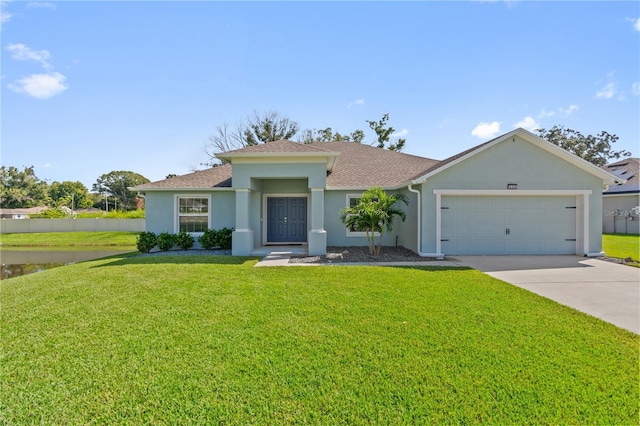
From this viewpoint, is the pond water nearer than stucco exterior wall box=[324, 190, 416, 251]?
Yes

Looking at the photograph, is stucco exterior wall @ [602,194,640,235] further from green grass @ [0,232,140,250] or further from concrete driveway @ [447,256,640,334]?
green grass @ [0,232,140,250]

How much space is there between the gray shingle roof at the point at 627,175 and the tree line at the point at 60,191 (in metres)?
50.0

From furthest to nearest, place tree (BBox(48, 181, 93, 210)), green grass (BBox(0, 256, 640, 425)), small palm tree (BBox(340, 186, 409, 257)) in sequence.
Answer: tree (BBox(48, 181, 93, 210)), small palm tree (BBox(340, 186, 409, 257)), green grass (BBox(0, 256, 640, 425))

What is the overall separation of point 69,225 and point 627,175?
4908 centimetres

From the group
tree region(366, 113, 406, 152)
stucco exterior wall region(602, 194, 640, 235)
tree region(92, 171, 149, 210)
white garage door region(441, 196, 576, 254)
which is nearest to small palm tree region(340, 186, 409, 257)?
white garage door region(441, 196, 576, 254)

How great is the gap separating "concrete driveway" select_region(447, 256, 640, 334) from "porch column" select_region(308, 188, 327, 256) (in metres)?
4.56

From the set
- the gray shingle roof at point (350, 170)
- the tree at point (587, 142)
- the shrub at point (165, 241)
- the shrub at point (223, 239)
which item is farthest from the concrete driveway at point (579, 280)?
the tree at point (587, 142)

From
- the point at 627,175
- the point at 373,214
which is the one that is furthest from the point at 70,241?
the point at 627,175

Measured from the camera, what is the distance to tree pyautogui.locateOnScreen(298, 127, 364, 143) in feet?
102

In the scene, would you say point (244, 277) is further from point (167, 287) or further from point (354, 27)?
point (354, 27)

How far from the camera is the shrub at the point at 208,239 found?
41.7 feet

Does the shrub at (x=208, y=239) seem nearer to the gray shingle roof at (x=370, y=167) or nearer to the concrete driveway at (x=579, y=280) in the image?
the gray shingle roof at (x=370, y=167)

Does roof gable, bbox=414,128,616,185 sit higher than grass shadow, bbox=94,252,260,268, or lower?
higher

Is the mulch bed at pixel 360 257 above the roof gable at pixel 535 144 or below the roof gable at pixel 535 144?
below
